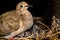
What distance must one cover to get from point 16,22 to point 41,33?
13.2 inches

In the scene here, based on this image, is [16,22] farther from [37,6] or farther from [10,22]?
[37,6]

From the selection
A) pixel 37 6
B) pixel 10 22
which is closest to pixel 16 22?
pixel 10 22

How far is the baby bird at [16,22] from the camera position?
3574mm

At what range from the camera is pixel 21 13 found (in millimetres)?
3770

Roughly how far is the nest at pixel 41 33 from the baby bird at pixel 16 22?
113 mm

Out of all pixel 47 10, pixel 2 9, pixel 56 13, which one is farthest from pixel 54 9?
pixel 2 9

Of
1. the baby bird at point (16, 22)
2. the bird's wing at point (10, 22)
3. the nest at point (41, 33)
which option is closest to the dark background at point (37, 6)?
the nest at point (41, 33)

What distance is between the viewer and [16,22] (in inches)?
142

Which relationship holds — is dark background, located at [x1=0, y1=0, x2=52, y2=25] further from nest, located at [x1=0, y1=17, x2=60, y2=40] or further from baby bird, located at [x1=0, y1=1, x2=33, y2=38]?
baby bird, located at [x1=0, y1=1, x2=33, y2=38]

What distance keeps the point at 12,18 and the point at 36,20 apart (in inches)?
21.0

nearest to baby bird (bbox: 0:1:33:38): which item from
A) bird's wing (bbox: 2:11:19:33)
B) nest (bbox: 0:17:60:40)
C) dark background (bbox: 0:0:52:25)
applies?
bird's wing (bbox: 2:11:19:33)

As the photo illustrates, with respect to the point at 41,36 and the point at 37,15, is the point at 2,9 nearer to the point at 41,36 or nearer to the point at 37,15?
the point at 37,15

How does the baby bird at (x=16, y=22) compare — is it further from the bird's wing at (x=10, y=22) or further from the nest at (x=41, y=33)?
the nest at (x=41, y=33)

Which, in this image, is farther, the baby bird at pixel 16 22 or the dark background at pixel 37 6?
the dark background at pixel 37 6
